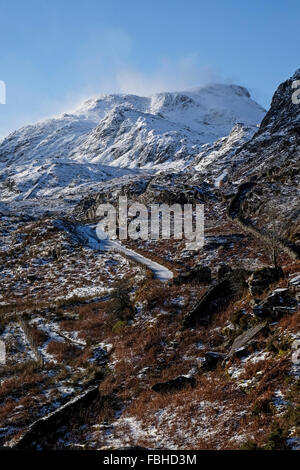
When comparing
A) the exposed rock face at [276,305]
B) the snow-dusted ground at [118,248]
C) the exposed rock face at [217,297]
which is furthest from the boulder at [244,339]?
the snow-dusted ground at [118,248]

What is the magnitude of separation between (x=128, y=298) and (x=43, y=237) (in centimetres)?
4158

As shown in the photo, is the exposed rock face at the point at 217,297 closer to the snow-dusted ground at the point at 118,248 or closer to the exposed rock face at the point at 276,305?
the exposed rock face at the point at 276,305

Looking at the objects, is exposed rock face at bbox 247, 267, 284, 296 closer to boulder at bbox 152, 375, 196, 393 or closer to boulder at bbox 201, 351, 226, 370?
boulder at bbox 201, 351, 226, 370

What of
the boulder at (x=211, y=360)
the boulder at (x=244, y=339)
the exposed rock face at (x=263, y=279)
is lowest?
the boulder at (x=211, y=360)

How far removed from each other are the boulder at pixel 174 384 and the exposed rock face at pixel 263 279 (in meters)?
7.13

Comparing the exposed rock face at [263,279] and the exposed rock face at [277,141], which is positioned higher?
the exposed rock face at [277,141]

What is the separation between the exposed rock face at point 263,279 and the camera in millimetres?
19969

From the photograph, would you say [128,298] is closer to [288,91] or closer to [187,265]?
[187,265]

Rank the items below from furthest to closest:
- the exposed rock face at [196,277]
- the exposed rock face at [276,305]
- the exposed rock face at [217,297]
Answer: the exposed rock face at [196,277], the exposed rock face at [217,297], the exposed rock face at [276,305]

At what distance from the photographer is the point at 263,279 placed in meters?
20.3

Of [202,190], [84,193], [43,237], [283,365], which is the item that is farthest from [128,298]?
[84,193]

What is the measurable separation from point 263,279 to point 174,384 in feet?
28.2

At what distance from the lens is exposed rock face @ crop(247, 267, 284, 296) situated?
1997 cm

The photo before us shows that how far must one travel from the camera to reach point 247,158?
4535 inches
